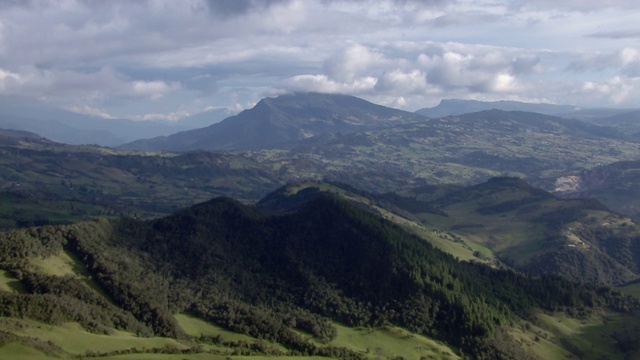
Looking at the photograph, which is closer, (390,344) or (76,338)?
(76,338)

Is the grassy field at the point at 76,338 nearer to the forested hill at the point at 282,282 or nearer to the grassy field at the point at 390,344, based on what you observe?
the forested hill at the point at 282,282

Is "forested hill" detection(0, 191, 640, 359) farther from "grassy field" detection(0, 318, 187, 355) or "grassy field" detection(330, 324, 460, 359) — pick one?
"grassy field" detection(0, 318, 187, 355)

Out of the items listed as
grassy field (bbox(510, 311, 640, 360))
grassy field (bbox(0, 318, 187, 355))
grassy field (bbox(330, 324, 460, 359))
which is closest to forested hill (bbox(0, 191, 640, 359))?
grassy field (bbox(330, 324, 460, 359))

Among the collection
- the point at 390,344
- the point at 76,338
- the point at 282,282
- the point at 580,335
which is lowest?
the point at 580,335

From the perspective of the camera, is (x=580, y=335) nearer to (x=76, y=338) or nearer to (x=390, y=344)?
(x=390, y=344)

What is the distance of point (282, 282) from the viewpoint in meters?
163

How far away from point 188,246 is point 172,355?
69.3m

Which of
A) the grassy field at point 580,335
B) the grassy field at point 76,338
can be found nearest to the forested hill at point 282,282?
the grassy field at point 76,338

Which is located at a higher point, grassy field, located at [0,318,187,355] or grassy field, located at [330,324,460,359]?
grassy field, located at [0,318,187,355]

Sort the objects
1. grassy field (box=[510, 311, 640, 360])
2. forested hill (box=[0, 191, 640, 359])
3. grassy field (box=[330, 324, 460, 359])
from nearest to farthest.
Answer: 1. forested hill (box=[0, 191, 640, 359])
2. grassy field (box=[330, 324, 460, 359])
3. grassy field (box=[510, 311, 640, 360])

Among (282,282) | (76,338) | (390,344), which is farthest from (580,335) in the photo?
(76,338)

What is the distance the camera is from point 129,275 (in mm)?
145500

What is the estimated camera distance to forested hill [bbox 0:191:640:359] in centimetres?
13000

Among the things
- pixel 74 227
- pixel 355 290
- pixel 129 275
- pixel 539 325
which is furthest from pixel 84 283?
pixel 539 325
